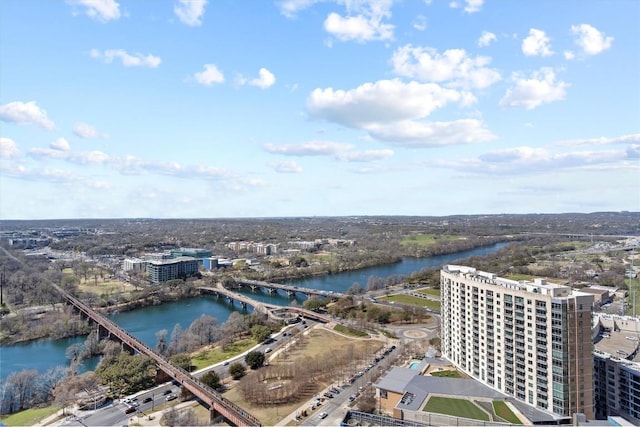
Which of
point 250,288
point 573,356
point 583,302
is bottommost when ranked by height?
point 250,288

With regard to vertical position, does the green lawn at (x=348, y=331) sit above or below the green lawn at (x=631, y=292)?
below

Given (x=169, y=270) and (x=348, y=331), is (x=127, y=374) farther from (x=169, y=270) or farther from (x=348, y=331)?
(x=169, y=270)

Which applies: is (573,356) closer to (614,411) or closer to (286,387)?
(614,411)

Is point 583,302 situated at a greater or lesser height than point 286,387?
greater

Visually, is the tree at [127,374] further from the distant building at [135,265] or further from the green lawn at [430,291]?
the distant building at [135,265]

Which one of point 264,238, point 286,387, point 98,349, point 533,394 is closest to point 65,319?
point 98,349

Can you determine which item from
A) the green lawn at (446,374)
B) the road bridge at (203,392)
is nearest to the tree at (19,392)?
the road bridge at (203,392)

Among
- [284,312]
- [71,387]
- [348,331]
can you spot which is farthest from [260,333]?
[71,387]
